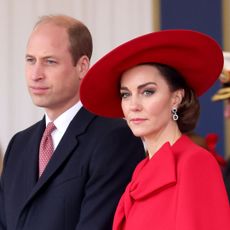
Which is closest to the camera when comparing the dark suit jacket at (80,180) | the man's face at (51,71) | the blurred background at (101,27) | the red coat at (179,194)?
the red coat at (179,194)

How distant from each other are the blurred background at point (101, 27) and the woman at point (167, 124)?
2.13 metres

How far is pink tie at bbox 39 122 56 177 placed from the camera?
7.07ft

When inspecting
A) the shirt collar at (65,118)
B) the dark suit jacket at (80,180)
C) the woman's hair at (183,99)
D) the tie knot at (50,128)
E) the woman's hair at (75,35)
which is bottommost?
the dark suit jacket at (80,180)

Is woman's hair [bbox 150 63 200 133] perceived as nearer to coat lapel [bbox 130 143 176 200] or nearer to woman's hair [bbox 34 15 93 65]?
coat lapel [bbox 130 143 176 200]

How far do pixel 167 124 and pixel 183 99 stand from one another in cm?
9

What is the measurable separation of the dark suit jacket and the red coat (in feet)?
0.44

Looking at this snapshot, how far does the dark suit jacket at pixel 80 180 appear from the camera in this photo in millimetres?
1979

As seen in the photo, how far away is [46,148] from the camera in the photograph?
2.18 meters

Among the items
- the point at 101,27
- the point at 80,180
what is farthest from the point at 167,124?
the point at 101,27

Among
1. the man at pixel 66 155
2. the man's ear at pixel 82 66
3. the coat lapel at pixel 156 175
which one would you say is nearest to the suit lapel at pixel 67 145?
the man at pixel 66 155

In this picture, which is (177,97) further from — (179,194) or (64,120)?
(64,120)

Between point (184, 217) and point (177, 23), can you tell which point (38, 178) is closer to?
point (184, 217)

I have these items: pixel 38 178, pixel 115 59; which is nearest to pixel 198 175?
pixel 115 59

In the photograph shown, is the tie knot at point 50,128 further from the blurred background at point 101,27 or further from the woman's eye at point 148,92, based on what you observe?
the blurred background at point 101,27
